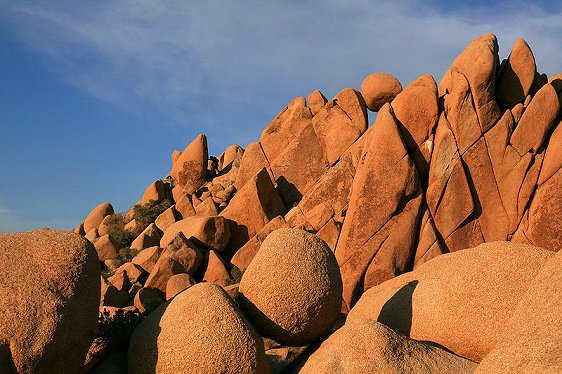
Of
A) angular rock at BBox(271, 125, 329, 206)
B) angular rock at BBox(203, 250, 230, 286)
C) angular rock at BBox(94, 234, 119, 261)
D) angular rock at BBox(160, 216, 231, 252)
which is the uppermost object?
angular rock at BBox(94, 234, 119, 261)

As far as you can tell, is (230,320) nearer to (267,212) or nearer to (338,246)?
(338,246)

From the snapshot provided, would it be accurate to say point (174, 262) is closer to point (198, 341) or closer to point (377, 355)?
point (198, 341)

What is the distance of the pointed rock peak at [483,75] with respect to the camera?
24422 millimetres

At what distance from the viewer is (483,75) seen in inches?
960

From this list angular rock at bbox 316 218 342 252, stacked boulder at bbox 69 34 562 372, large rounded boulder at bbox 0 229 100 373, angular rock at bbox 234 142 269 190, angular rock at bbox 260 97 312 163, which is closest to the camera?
large rounded boulder at bbox 0 229 100 373

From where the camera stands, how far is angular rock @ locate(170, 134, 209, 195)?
3624 centimetres

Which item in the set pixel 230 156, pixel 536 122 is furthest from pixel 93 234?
pixel 536 122

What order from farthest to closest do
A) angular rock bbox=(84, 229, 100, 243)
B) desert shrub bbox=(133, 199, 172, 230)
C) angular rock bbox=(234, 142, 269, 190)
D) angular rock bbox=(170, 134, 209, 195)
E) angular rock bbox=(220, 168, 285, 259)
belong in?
angular rock bbox=(84, 229, 100, 243), angular rock bbox=(170, 134, 209, 195), desert shrub bbox=(133, 199, 172, 230), angular rock bbox=(234, 142, 269, 190), angular rock bbox=(220, 168, 285, 259)

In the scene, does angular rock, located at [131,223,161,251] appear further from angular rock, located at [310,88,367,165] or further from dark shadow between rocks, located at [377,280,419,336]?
dark shadow between rocks, located at [377,280,419,336]

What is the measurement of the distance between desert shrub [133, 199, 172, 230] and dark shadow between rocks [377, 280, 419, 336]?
25534mm

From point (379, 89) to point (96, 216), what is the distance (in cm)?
2272

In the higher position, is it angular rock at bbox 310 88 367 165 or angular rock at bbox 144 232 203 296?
angular rock at bbox 310 88 367 165

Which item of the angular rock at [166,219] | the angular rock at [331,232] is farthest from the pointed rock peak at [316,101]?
the angular rock at [166,219]

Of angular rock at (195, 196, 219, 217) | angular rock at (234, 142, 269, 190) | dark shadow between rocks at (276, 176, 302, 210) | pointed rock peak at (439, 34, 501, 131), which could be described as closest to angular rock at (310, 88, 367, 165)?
dark shadow between rocks at (276, 176, 302, 210)
